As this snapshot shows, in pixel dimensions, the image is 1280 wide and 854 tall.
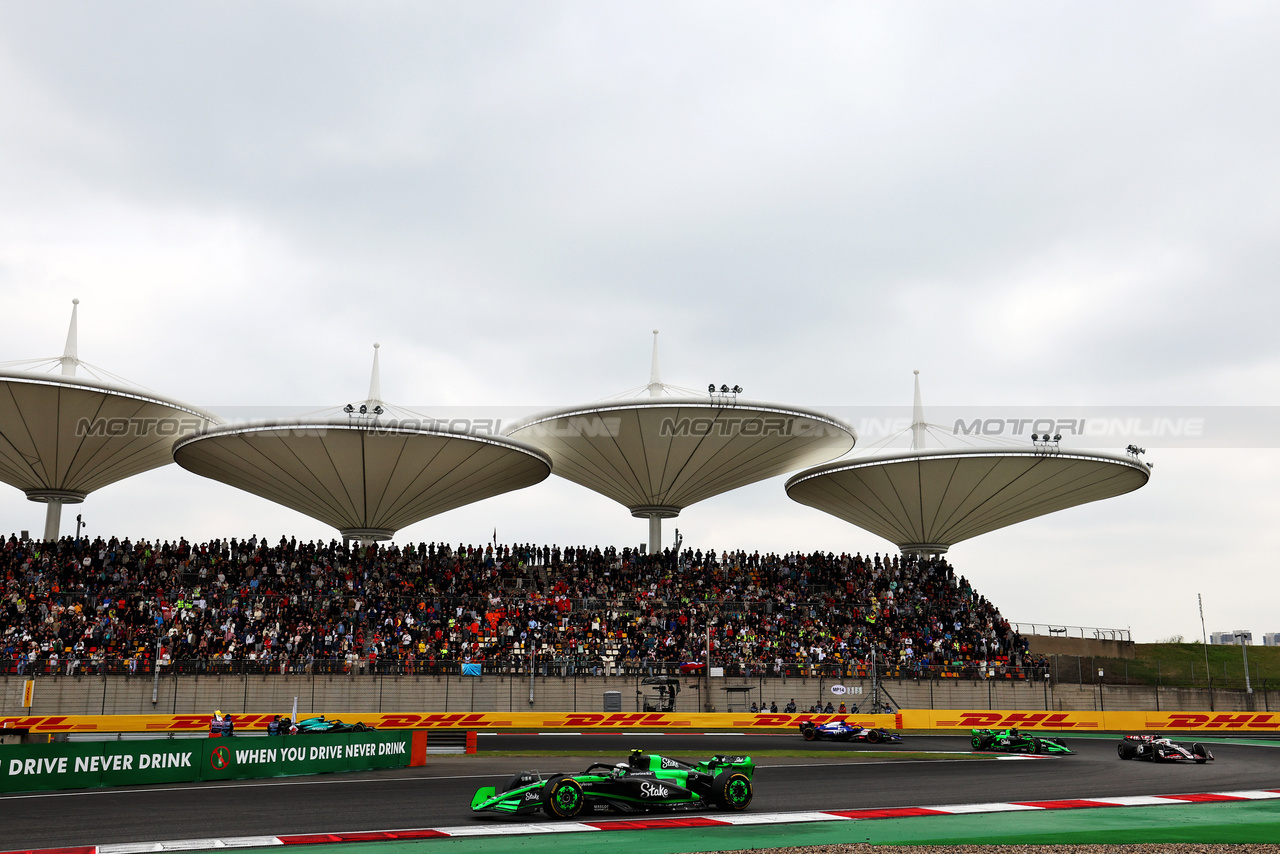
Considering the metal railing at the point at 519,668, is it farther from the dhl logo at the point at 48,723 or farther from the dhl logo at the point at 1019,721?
the dhl logo at the point at 48,723

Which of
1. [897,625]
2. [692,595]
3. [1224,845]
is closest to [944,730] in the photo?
[897,625]

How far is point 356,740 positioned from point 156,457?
34186mm

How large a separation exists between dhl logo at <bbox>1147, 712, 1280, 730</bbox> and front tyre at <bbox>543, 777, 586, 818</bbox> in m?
33.2

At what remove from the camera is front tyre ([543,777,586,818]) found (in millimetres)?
15914

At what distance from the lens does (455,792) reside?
1944 cm

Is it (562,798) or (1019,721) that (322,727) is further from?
(1019,721)

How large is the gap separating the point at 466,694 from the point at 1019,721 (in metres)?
19.9

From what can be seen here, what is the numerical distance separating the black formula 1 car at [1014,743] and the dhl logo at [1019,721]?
34.5 feet

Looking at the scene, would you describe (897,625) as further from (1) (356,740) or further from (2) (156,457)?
(2) (156,457)

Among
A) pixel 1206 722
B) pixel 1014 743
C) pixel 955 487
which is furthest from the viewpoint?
pixel 955 487

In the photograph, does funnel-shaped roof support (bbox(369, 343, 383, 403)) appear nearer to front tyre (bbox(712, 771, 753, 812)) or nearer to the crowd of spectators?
the crowd of spectators

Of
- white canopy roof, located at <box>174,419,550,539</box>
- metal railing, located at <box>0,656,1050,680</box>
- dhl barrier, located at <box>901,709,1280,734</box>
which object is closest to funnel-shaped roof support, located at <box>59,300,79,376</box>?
white canopy roof, located at <box>174,419,550,539</box>

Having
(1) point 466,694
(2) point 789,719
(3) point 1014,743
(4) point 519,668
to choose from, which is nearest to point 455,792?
(3) point 1014,743

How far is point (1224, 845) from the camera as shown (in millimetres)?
13102
